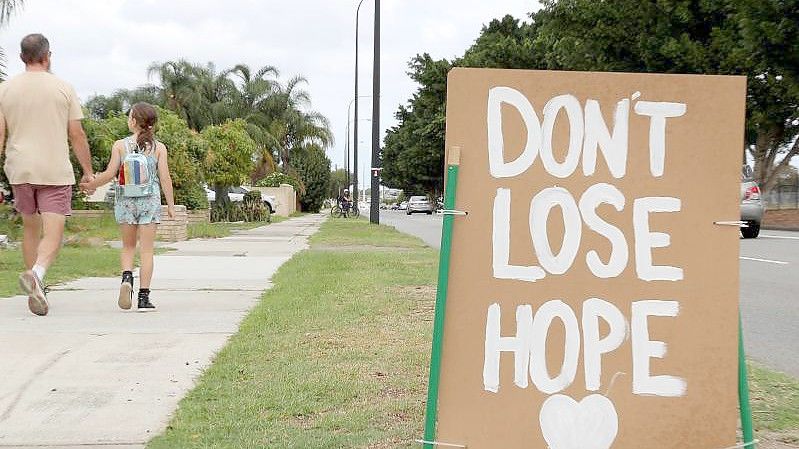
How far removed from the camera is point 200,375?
5047mm

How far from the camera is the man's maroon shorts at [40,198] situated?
7.02 meters

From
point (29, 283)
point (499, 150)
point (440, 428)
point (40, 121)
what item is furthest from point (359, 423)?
point (40, 121)

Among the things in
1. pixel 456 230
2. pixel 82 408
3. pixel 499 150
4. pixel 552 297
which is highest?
pixel 499 150

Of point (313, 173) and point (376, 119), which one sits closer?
point (376, 119)

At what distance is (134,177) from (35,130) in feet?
2.44

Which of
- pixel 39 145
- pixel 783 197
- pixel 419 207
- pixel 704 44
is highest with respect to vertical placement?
pixel 704 44

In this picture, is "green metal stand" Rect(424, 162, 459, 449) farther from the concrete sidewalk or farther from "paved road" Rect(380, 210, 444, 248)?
"paved road" Rect(380, 210, 444, 248)

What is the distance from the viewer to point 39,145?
6977mm

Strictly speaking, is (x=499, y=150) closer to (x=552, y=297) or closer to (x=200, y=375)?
(x=552, y=297)

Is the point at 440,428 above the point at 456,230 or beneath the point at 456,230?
beneath

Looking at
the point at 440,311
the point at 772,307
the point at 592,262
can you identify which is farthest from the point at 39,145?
the point at 772,307

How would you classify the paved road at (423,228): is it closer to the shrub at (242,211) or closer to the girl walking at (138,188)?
the shrub at (242,211)

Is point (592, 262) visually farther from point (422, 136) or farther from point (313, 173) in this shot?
point (313, 173)

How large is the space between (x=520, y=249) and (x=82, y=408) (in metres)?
2.11
